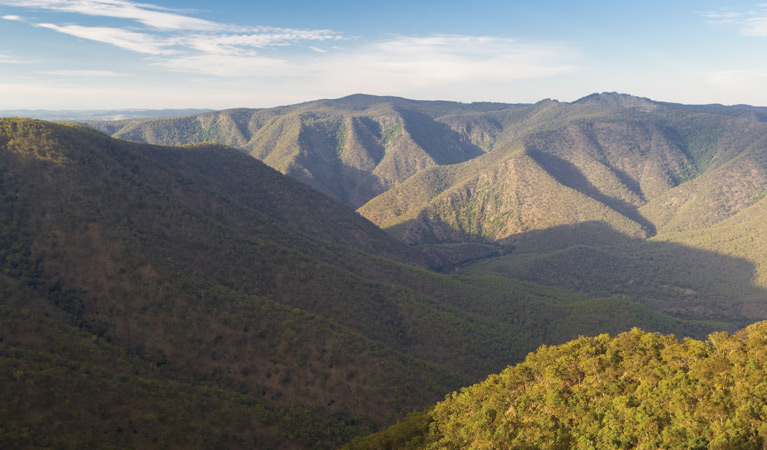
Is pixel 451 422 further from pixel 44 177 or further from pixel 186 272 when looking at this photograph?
pixel 44 177

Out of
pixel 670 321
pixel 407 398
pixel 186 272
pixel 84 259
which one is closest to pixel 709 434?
pixel 407 398

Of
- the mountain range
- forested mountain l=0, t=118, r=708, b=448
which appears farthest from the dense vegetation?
forested mountain l=0, t=118, r=708, b=448

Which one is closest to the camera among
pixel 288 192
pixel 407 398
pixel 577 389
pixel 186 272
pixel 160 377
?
pixel 577 389

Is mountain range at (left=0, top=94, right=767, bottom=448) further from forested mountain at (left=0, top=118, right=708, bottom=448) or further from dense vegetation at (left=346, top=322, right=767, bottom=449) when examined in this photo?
dense vegetation at (left=346, top=322, right=767, bottom=449)

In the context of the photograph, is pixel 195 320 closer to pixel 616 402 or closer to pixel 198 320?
pixel 198 320

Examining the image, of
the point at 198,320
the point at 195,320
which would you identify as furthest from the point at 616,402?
the point at 195,320

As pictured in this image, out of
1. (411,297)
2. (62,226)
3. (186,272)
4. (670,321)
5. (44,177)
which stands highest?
(44,177)

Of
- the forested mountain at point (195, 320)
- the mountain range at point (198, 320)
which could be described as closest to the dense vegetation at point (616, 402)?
the mountain range at point (198, 320)

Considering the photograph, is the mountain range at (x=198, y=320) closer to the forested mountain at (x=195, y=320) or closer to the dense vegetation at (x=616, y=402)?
the forested mountain at (x=195, y=320)
